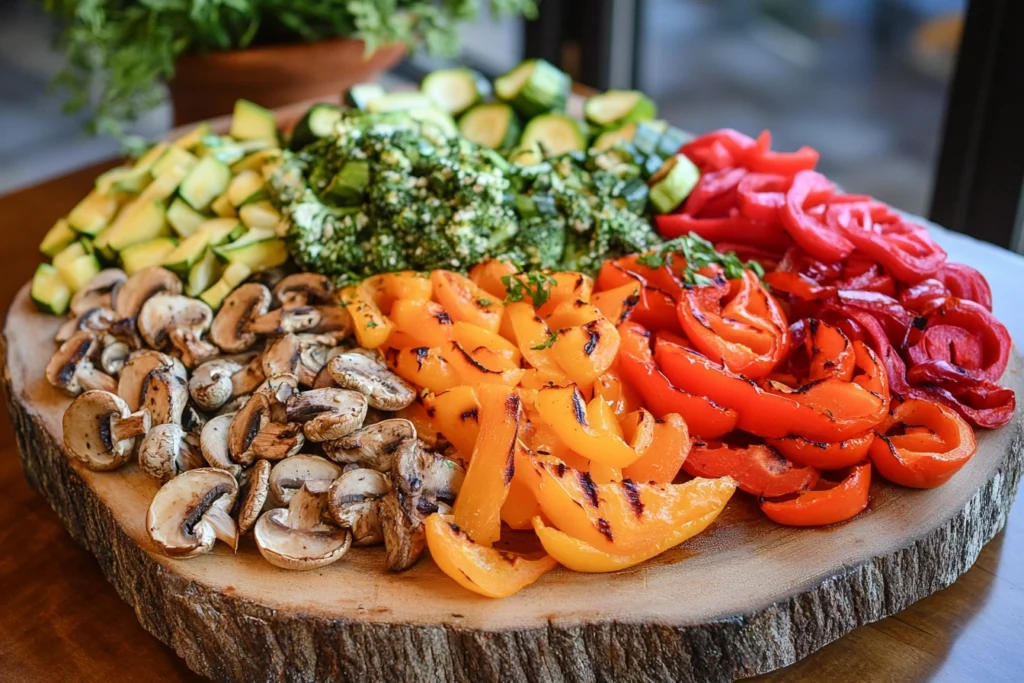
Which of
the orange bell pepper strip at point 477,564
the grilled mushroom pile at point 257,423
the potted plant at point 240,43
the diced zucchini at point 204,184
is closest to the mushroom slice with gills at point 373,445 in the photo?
the grilled mushroom pile at point 257,423

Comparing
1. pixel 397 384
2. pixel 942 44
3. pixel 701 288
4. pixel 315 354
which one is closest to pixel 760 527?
pixel 701 288

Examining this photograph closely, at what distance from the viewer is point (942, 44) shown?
595 centimetres

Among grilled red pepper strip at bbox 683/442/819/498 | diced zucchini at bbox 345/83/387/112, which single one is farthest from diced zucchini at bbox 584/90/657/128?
grilled red pepper strip at bbox 683/442/819/498

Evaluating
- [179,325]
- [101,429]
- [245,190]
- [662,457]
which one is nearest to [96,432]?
[101,429]

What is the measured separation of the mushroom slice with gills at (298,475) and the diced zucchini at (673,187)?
47.6 inches

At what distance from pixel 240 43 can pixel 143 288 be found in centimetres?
149

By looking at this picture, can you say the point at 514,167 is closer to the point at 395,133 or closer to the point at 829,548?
the point at 395,133

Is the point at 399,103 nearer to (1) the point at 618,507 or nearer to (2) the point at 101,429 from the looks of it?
(2) the point at 101,429

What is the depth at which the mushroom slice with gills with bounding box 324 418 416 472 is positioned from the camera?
6.00 feet

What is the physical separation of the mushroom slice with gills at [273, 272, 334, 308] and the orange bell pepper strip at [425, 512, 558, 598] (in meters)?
0.81

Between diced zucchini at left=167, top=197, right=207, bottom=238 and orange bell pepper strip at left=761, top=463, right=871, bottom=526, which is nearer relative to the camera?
orange bell pepper strip at left=761, top=463, right=871, bottom=526

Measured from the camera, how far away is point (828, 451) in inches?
71.7

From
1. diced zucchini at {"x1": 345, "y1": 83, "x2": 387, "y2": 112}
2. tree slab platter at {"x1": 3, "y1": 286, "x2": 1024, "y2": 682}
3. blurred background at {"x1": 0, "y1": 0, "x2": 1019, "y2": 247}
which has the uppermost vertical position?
diced zucchini at {"x1": 345, "y1": 83, "x2": 387, "y2": 112}

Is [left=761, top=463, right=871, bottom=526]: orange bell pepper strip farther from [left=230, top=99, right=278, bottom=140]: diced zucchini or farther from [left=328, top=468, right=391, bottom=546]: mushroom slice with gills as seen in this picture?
[left=230, top=99, right=278, bottom=140]: diced zucchini
